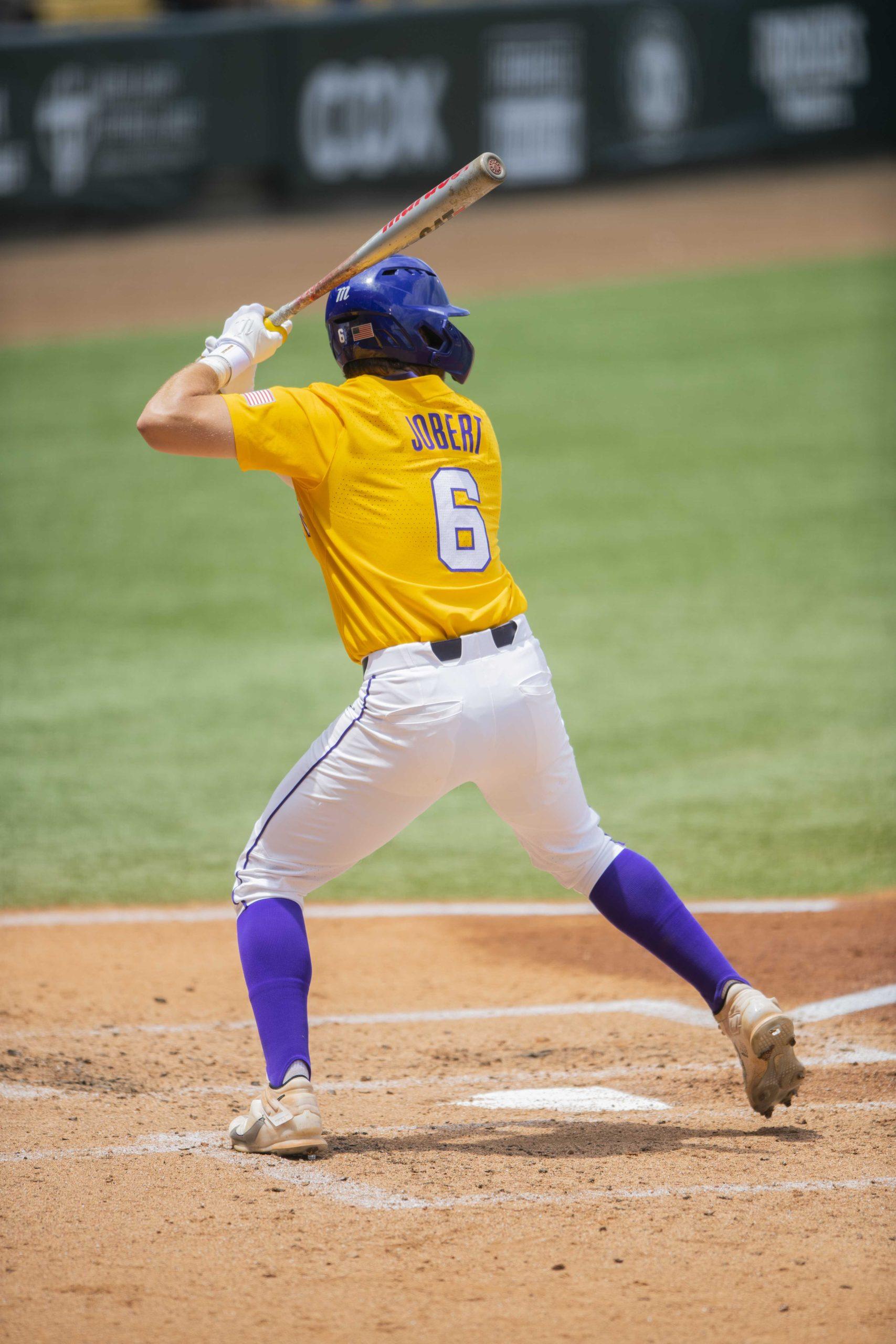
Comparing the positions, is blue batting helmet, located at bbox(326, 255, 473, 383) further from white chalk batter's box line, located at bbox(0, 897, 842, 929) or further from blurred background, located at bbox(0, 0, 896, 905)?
blurred background, located at bbox(0, 0, 896, 905)

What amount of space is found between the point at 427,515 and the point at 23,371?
12.5m

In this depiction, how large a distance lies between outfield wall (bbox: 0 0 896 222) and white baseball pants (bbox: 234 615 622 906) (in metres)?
15.4

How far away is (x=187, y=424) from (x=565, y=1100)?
70.0 inches

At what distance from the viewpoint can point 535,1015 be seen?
165 inches

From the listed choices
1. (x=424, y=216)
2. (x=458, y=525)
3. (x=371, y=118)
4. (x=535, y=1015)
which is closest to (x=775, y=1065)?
(x=535, y=1015)

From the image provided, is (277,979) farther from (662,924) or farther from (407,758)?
(662,924)

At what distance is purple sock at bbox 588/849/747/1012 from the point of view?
337 centimetres

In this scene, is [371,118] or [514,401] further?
[371,118]

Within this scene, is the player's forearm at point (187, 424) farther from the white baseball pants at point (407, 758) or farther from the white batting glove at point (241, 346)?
the white baseball pants at point (407, 758)

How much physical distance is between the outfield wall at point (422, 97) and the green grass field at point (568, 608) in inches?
117

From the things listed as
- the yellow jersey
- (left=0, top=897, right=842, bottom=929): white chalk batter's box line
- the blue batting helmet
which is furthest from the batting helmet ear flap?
(left=0, top=897, right=842, bottom=929): white chalk batter's box line

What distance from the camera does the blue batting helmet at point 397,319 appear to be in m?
3.27

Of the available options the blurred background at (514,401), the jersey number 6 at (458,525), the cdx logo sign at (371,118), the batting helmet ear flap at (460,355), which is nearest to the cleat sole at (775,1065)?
the jersey number 6 at (458,525)

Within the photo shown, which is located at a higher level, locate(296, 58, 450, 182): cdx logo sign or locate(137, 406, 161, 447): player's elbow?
locate(296, 58, 450, 182): cdx logo sign
